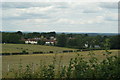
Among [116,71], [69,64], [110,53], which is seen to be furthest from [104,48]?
[69,64]

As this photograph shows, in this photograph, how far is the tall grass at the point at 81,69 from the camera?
5.13 metres

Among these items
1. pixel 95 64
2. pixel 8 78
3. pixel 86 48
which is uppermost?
pixel 86 48

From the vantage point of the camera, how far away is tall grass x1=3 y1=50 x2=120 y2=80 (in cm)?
513

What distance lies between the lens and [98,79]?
17.1ft

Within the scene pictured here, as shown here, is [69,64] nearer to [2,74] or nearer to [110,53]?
[110,53]

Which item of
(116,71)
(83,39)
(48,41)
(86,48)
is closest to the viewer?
(116,71)

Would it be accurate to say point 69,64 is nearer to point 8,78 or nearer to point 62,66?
point 62,66

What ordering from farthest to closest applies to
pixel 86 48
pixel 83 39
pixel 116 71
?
pixel 83 39, pixel 86 48, pixel 116 71

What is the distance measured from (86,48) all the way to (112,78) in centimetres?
100

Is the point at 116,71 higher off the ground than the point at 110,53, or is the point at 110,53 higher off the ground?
the point at 110,53

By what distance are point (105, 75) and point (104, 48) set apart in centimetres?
67

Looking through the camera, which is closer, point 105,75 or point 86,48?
point 105,75

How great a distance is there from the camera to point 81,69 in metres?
5.16

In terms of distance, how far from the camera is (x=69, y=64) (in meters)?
5.22
